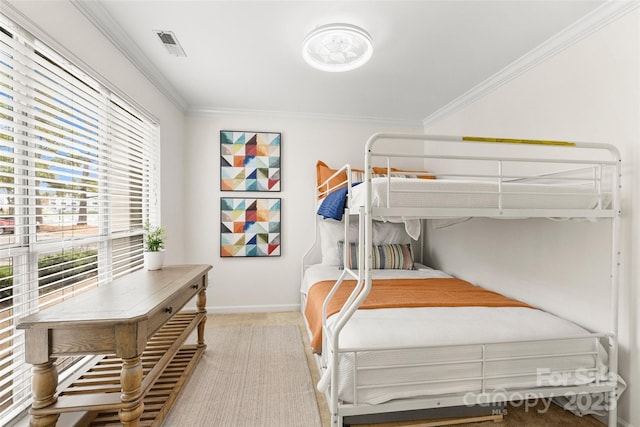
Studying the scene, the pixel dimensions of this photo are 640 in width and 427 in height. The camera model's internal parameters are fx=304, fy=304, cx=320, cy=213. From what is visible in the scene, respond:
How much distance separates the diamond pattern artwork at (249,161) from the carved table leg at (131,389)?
2.29 m

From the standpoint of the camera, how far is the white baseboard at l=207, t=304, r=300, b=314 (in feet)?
11.1

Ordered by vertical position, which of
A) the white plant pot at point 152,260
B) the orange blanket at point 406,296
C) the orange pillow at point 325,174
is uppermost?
the orange pillow at point 325,174

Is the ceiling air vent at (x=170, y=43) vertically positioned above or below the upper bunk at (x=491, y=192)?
above

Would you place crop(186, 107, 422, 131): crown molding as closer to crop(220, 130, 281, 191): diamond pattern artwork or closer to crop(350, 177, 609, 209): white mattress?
crop(220, 130, 281, 191): diamond pattern artwork

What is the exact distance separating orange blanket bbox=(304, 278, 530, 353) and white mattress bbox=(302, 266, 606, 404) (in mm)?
275

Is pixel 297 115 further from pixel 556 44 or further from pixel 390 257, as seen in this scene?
pixel 556 44

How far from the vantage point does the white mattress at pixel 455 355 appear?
1.41 metres

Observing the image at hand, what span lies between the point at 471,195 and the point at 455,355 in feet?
2.59

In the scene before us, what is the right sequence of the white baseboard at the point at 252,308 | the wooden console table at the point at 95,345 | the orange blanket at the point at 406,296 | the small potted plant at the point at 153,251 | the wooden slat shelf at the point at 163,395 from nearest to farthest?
the wooden console table at the point at 95,345, the wooden slat shelf at the point at 163,395, the orange blanket at the point at 406,296, the small potted plant at the point at 153,251, the white baseboard at the point at 252,308

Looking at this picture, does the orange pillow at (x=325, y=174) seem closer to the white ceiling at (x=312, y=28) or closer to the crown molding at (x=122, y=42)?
the white ceiling at (x=312, y=28)

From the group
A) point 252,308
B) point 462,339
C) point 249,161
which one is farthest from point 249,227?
point 462,339

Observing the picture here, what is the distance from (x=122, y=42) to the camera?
1982 millimetres

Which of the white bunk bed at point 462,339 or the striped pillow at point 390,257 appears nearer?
the white bunk bed at point 462,339

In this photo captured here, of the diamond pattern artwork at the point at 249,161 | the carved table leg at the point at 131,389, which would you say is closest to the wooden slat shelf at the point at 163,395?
the carved table leg at the point at 131,389
